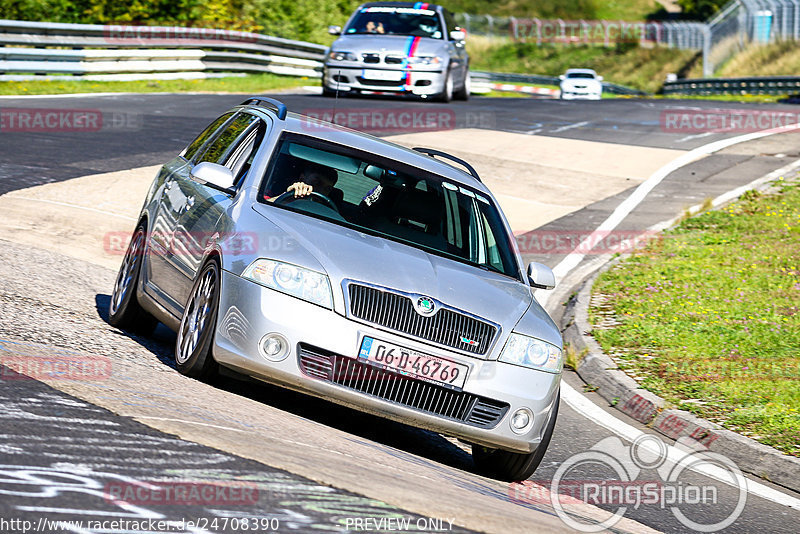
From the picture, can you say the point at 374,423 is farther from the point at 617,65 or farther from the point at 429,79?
the point at 617,65

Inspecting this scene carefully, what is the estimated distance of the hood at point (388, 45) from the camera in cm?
2328

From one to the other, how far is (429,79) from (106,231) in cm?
1315

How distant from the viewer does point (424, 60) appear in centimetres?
2359

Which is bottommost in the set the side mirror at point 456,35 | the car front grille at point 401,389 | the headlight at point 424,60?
the headlight at point 424,60

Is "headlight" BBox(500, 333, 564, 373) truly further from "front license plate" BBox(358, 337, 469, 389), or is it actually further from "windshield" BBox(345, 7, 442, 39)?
"windshield" BBox(345, 7, 442, 39)

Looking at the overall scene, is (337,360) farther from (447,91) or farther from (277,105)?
(447,91)

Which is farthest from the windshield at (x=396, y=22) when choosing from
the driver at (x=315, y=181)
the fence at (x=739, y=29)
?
the fence at (x=739, y=29)

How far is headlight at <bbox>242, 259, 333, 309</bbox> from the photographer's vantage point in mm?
6012

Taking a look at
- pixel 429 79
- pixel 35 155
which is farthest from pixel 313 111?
pixel 35 155

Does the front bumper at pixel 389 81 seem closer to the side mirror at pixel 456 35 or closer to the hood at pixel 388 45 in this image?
the hood at pixel 388 45

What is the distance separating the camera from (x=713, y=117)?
25.2 meters

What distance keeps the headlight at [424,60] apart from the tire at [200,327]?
17272 mm

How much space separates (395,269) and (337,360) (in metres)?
0.63

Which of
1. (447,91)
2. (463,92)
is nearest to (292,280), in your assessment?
(447,91)
